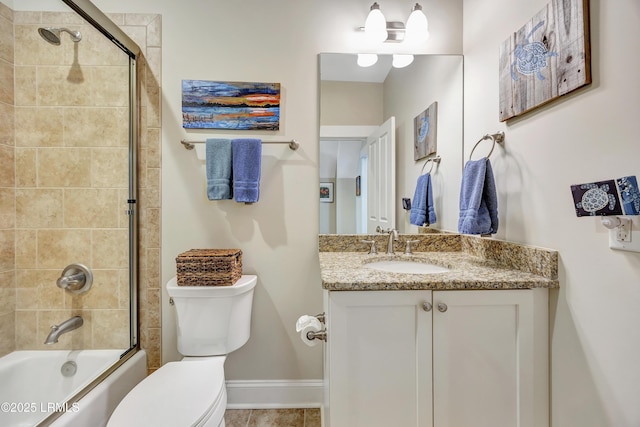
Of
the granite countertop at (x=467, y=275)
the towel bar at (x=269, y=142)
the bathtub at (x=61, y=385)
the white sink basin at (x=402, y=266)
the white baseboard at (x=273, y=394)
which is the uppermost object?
the towel bar at (x=269, y=142)

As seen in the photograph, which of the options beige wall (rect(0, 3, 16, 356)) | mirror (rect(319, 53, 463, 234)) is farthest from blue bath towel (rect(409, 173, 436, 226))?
beige wall (rect(0, 3, 16, 356))

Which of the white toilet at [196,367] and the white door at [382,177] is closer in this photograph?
the white toilet at [196,367]

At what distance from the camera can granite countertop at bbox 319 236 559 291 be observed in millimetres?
932

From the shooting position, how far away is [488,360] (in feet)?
3.12

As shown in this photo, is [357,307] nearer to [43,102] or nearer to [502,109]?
[502,109]

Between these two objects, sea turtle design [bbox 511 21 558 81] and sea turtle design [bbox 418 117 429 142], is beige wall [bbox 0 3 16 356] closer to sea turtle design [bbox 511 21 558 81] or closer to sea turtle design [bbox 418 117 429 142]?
sea turtle design [bbox 418 117 429 142]

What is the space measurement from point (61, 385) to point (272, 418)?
39.7 inches

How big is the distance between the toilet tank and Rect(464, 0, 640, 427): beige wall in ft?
4.39

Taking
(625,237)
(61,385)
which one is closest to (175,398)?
(61,385)

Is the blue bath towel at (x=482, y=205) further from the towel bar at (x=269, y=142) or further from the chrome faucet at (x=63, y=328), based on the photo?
the chrome faucet at (x=63, y=328)

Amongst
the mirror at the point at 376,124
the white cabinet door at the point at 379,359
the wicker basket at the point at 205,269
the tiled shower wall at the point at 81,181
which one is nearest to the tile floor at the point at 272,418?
the tiled shower wall at the point at 81,181

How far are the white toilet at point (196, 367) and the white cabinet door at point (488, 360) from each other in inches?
33.5

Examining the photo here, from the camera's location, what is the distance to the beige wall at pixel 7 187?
1217mm

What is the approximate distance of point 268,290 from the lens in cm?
157
